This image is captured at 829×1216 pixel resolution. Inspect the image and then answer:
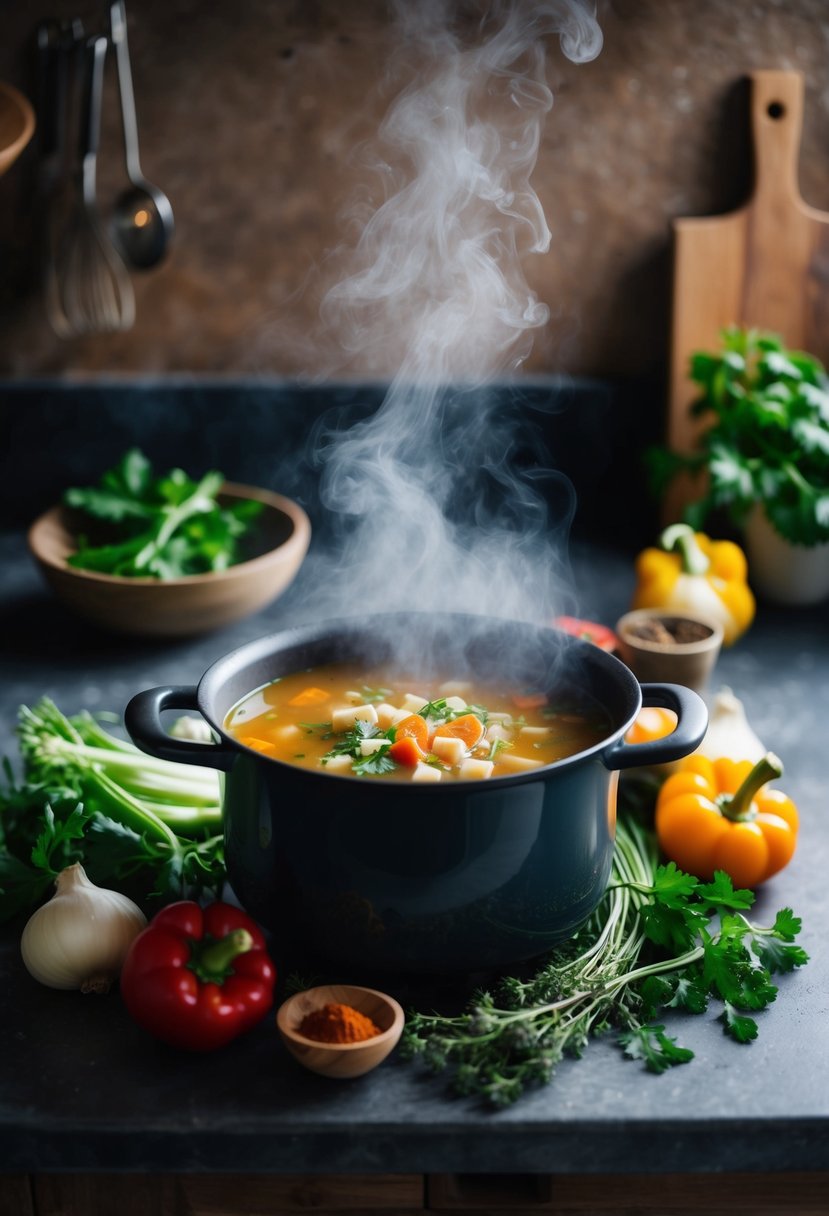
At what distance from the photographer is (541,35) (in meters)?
2.29

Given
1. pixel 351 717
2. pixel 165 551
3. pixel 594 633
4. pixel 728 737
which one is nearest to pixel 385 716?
pixel 351 717

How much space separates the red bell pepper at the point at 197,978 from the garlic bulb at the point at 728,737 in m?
0.67

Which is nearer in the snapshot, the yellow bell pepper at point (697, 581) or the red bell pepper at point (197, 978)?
the red bell pepper at point (197, 978)

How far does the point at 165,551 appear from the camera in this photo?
206 centimetres

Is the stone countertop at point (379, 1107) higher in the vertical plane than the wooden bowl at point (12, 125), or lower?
lower

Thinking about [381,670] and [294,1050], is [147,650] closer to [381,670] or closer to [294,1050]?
[381,670]

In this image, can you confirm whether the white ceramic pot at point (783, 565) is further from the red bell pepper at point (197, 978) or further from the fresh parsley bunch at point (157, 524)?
the red bell pepper at point (197, 978)

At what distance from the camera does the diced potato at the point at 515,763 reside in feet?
4.17

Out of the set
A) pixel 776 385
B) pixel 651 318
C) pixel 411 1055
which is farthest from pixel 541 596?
pixel 411 1055

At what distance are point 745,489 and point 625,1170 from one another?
134 cm

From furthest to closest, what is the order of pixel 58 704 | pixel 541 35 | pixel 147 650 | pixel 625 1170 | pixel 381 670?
pixel 541 35, pixel 147 650, pixel 58 704, pixel 381 670, pixel 625 1170

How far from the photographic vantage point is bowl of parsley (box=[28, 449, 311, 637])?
6.47ft

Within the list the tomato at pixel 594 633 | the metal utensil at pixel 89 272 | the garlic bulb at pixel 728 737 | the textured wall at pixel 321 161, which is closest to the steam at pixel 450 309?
the textured wall at pixel 321 161

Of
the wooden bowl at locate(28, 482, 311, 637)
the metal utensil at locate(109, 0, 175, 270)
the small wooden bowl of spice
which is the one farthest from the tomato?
the metal utensil at locate(109, 0, 175, 270)
